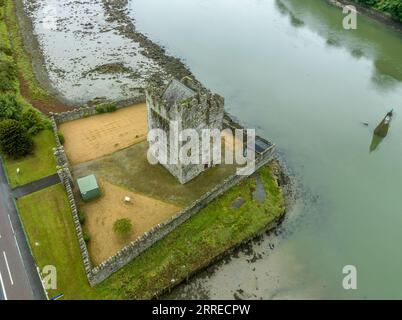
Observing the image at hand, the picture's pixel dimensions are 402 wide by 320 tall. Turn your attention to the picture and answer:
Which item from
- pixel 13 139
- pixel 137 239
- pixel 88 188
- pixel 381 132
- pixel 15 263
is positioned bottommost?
pixel 15 263

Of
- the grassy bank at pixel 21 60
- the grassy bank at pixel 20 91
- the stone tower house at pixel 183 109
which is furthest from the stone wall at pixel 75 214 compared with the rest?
the grassy bank at pixel 21 60

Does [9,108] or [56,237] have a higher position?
[9,108]

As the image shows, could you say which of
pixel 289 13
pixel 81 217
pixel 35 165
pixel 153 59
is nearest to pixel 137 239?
pixel 81 217

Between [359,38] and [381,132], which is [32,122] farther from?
[359,38]

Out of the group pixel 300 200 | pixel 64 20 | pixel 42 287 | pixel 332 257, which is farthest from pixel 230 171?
pixel 64 20

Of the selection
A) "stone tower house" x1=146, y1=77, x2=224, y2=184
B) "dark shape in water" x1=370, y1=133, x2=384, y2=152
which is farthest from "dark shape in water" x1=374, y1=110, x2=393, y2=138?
"stone tower house" x1=146, y1=77, x2=224, y2=184
